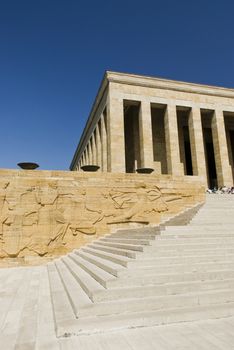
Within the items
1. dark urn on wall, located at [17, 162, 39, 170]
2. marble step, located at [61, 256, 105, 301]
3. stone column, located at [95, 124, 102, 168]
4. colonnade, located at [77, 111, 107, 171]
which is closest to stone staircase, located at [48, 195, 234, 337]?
marble step, located at [61, 256, 105, 301]

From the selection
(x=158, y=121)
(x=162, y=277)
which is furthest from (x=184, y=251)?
(x=158, y=121)

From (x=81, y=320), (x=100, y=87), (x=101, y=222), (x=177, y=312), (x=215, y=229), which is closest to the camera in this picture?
(x=81, y=320)

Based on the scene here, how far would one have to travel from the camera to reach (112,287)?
177 inches

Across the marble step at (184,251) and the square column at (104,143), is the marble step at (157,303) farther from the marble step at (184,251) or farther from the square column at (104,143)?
the square column at (104,143)

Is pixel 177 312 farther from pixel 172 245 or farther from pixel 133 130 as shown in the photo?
pixel 133 130

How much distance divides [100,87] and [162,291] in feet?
61.4

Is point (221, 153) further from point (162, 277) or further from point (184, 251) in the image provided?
point (162, 277)

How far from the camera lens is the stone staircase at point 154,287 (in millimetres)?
4016

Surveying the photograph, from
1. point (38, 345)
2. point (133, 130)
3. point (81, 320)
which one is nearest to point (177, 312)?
point (81, 320)

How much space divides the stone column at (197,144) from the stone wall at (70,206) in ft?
25.2

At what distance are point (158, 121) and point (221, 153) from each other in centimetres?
579

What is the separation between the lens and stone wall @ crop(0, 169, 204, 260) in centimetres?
1024

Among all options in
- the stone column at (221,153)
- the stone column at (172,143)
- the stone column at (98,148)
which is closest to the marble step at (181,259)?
the stone column at (172,143)

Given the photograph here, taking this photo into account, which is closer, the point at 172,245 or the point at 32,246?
the point at 172,245
